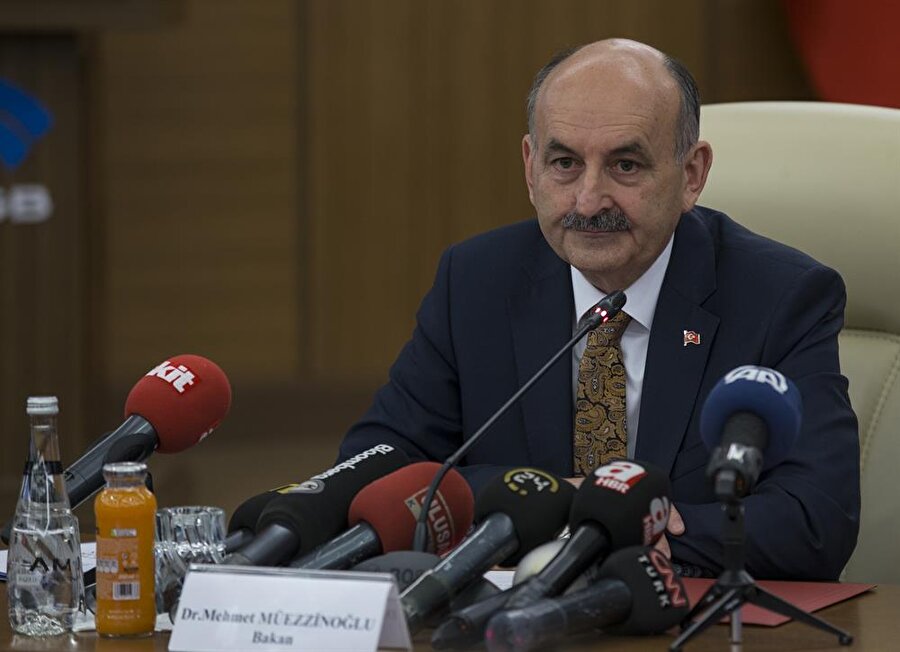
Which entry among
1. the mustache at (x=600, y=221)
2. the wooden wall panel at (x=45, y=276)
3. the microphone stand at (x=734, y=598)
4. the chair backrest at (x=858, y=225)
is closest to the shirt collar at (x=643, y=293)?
the mustache at (x=600, y=221)

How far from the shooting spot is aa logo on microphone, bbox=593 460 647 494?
1511mm

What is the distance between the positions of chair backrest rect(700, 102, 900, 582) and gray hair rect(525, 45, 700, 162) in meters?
0.26

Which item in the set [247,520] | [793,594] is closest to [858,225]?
[793,594]

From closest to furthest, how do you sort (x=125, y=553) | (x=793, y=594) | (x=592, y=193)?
(x=125, y=553), (x=793, y=594), (x=592, y=193)

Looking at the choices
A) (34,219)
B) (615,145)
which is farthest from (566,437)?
(34,219)

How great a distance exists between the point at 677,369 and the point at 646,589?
2.56 ft

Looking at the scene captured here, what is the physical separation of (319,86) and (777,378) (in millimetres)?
4678

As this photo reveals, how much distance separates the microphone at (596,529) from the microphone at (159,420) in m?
0.44

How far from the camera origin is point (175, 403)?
69.7 inches

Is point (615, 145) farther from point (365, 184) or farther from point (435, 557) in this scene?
point (365, 184)

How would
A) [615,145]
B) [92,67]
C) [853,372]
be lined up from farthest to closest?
[92,67] → [853,372] → [615,145]

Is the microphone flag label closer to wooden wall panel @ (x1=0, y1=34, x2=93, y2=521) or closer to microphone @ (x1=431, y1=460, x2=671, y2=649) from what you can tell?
microphone @ (x1=431, y1=460, x2=671, y2=649)

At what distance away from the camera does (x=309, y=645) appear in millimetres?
1432

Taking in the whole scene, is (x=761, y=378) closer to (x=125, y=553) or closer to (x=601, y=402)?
(x=125, y=553)
